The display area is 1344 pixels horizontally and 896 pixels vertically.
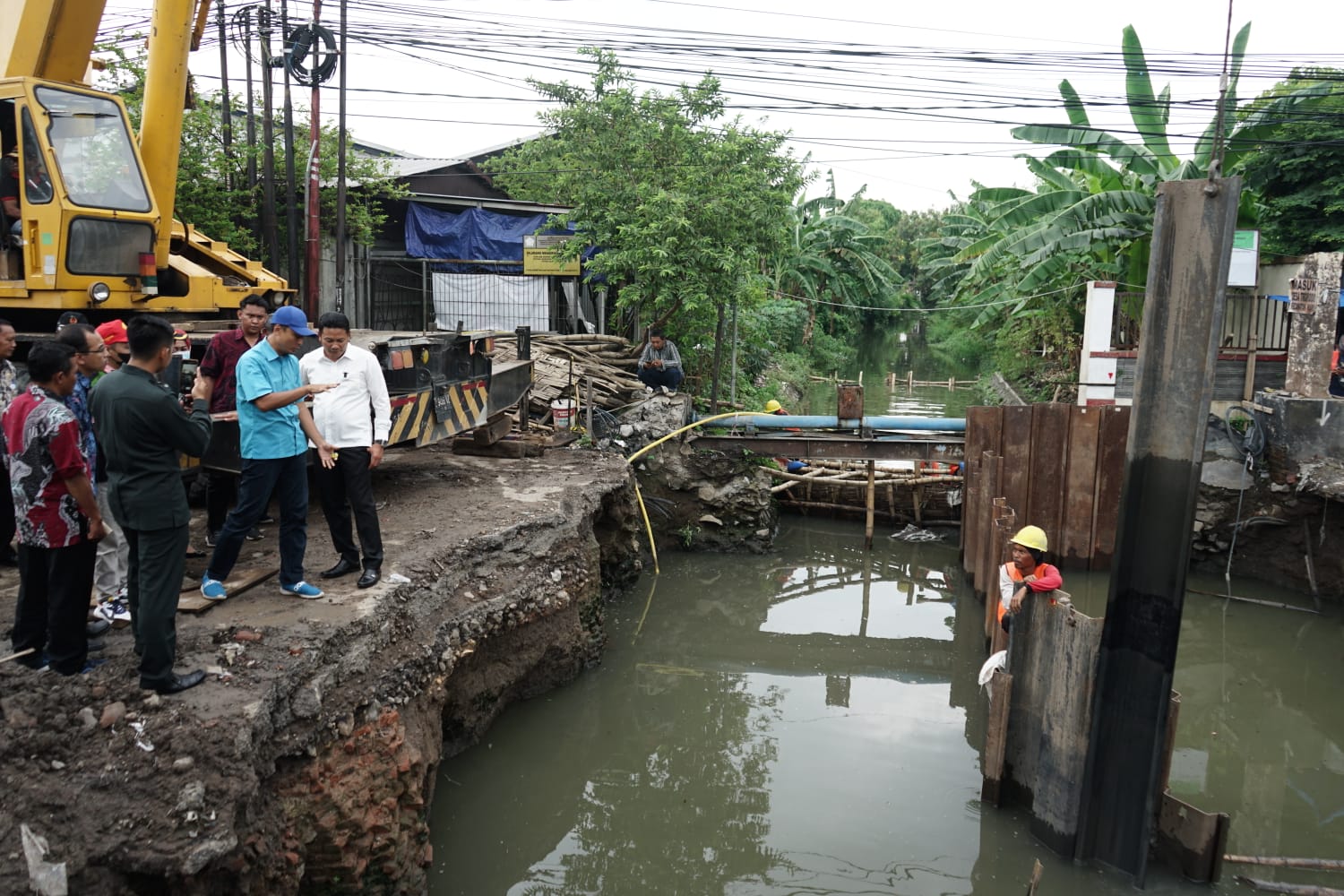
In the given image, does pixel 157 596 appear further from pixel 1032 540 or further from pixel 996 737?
pixel 1032 540

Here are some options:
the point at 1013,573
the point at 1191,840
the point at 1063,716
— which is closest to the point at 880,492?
the point at 1013,573

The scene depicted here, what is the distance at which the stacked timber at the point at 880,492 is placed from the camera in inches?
538

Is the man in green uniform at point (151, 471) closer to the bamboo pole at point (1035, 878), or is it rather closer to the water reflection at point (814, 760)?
the water reflection at point (814, 760)

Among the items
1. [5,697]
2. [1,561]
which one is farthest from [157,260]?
[5,697]

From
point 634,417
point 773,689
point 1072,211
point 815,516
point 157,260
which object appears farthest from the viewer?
point 1072,211

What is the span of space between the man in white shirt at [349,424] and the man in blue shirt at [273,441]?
90 mm

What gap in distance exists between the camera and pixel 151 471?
4273 millimetres

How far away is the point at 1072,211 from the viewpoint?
50.8ft

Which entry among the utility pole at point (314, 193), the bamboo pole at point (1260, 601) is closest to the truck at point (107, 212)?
the utility pole at point (314, 193)

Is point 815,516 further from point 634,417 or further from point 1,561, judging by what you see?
point 1,561

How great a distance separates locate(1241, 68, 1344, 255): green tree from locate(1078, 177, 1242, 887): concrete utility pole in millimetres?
10604

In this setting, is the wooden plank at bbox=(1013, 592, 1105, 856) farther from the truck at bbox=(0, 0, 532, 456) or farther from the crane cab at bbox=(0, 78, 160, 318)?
the crane cab at bbox=(0, 78, 160, 318)

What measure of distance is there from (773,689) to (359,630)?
4401 millimetres

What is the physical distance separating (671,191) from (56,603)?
1220 centimetres
